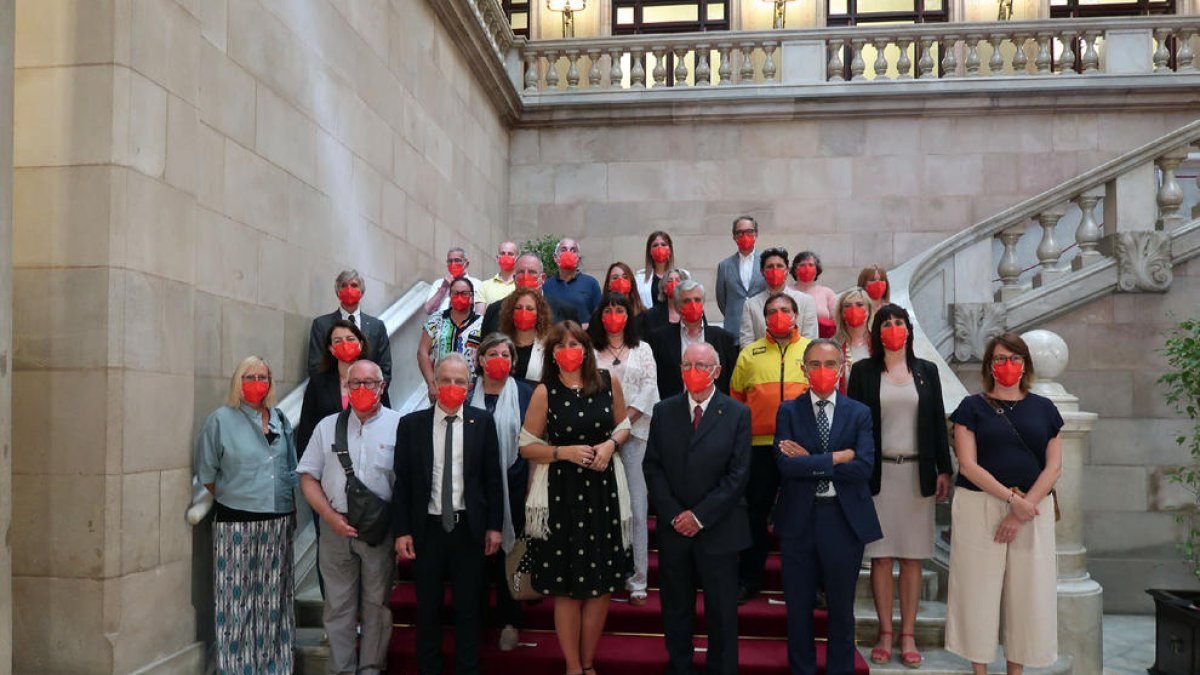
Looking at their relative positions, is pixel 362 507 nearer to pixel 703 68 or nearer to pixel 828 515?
pixel 828 515

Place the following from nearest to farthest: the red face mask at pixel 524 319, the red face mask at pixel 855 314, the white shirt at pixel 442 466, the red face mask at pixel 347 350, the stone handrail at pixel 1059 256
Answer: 1. the white shirt at pixel 442 466
2. the red face mask at pixel 347 350
3. the red face mask at pixel 855 314
4. the red face mask at pixel 524 319
5. the stone handrail at pixel 1059 256

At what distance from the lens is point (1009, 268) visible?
8539mm

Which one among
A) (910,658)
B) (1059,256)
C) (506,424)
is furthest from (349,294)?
(1059,256)

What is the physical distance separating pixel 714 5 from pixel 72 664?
12730 millimetres

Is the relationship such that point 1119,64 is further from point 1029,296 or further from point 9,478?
point 9,478

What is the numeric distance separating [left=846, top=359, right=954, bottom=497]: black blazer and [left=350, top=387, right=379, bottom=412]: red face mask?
8.13 ft

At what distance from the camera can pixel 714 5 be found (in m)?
14.2

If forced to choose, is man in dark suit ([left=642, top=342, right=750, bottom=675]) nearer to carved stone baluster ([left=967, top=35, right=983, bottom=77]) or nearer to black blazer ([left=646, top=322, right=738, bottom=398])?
black blazer ([left=646, top=322, right=738, bottom=398])

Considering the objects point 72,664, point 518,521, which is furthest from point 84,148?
point 518,521

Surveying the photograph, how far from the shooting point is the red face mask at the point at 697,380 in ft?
14.9

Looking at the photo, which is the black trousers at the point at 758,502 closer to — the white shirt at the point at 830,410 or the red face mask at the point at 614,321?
the white shirt at the point at 830,410

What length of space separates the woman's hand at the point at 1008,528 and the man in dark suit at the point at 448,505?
2.44 metres

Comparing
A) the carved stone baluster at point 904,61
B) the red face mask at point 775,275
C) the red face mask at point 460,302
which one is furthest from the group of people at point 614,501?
the carved stone baluster at point 904,61

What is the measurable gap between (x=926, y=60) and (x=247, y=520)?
31.9ft
